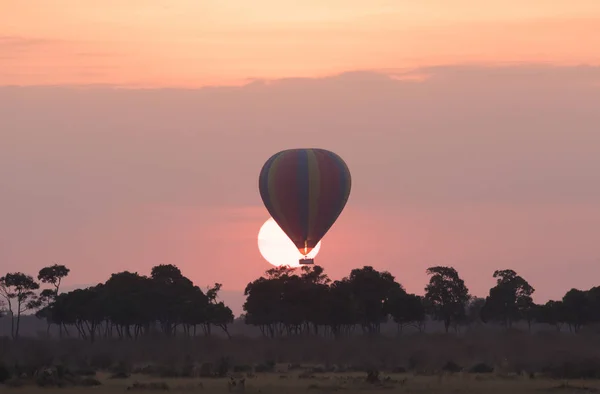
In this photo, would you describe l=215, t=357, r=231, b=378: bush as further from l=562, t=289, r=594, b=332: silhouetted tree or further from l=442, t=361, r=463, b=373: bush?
l=562, t=289, r=594, b=332: silhouetted tree

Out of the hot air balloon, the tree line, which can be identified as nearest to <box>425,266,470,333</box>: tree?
the tree line

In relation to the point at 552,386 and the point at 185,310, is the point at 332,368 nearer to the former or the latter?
the point at 552,386

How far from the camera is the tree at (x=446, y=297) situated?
152 meters

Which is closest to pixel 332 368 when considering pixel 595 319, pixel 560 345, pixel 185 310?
pixel 560 345

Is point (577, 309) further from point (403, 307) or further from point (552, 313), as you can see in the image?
point (403, 307)

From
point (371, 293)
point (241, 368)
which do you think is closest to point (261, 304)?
point (371, 293)

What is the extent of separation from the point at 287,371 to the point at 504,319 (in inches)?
2561

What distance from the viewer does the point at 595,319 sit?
143 metres

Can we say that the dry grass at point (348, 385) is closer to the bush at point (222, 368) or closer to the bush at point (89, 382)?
the bush at point (89, 382)

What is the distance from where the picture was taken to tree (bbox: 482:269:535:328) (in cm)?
15375

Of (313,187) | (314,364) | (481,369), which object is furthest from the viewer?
(313,187)

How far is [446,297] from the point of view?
499 ft

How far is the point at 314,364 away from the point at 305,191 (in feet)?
50.6

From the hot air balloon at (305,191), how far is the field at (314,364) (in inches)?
374
